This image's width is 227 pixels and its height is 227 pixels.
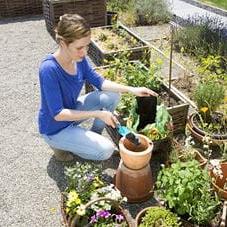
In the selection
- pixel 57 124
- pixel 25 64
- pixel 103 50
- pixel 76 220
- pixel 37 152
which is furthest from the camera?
pixel 25 64

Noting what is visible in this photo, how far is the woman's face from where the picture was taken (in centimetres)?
295

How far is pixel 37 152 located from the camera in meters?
3.81

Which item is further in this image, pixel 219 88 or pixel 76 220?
pixel 219 88

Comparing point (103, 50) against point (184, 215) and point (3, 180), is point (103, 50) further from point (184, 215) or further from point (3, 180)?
point (184, 215)

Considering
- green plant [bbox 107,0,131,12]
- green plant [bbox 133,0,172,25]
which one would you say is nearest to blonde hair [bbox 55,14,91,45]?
green plant [bbox 133,0,172,25]

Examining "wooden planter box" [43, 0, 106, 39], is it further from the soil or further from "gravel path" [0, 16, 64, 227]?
the soil

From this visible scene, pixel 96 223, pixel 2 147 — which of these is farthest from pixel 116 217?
pixel 2 147

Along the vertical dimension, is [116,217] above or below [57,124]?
below

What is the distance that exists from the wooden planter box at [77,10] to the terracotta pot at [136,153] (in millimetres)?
3635

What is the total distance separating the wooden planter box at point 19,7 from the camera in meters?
7.27

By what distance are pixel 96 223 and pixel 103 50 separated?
2.79 m

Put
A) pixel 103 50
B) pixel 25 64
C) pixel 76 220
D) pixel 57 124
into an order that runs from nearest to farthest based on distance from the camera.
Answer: pixel 76 220
pixel 57 124
pixel 103 50
pixel 25 64

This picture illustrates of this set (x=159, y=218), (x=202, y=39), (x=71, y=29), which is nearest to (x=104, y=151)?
(x=159, y=218)

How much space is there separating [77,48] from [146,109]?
850 millimetres
